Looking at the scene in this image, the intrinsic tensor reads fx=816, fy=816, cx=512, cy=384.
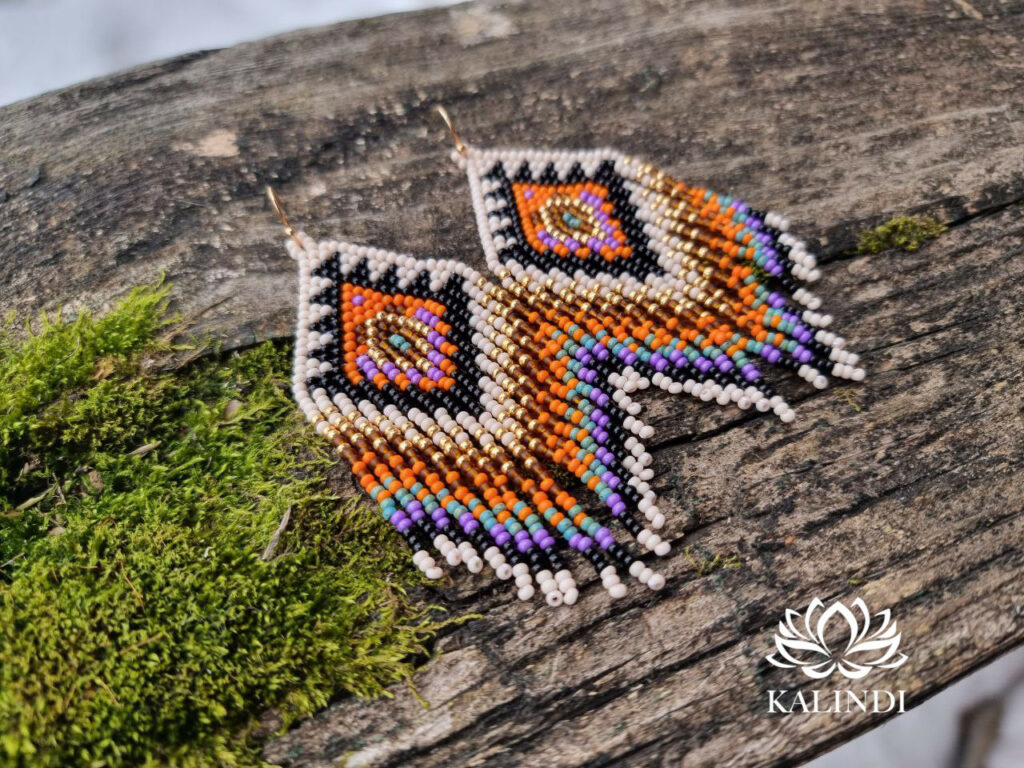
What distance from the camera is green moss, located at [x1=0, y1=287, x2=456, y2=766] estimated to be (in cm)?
167

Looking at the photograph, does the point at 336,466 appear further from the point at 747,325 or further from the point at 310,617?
the point at 747,325

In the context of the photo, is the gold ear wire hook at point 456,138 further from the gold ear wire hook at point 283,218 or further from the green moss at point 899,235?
the green moss at point 899,235

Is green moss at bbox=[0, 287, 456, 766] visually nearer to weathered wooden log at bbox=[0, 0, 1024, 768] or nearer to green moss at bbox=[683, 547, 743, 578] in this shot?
weathered wooden log at bbox=[0, 0, 1024, 768]

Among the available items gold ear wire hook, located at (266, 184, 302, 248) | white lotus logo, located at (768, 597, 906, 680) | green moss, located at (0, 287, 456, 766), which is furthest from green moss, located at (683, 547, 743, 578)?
gold ear wire hook, located at (266, 184, 302, 248)

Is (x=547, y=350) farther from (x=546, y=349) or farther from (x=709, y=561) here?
(x=709, y=561)

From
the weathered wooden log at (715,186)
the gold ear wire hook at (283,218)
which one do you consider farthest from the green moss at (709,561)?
the gold ear wire hook at (283,218)

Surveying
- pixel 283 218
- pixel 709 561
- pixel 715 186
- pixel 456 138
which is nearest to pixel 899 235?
pixel 715 186

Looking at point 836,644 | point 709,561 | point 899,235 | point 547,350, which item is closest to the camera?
point 836,644

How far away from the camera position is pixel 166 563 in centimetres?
188

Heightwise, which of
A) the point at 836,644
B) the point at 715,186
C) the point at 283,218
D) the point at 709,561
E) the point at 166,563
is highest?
the point at 283,218

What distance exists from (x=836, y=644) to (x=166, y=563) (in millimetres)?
1533

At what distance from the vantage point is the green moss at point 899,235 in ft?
8.30

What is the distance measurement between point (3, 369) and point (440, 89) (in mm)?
1798

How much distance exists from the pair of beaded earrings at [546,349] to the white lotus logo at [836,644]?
12.7 inches
